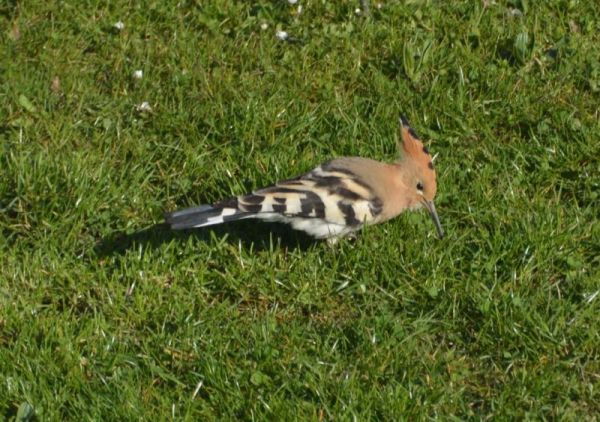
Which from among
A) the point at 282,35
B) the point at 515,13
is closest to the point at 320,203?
the point at 282,35

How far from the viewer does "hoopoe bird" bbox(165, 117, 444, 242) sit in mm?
4898

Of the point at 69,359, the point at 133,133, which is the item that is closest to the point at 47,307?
the point at 69,359

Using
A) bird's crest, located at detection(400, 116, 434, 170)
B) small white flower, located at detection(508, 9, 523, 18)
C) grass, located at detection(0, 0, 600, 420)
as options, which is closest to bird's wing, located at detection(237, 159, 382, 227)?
grass, located at detection(0, 0, 600, 420)

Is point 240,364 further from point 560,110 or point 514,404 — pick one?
point 560,110

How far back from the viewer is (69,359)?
14.6 feet

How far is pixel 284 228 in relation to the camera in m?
5.23

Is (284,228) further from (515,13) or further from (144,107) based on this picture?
(515,13)

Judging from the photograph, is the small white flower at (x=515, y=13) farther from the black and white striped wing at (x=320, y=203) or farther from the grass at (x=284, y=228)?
the black and white striped wing at (x=320, y=203)

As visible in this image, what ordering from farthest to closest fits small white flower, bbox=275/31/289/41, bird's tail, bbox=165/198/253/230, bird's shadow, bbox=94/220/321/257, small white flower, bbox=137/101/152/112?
small white flower, bbox=275/31/289/41 < small white flower, bbox=137/101/152/112 < bird's shadow, bbox=94/220/321/257 < bird's tail, bbox=165/198/253/230

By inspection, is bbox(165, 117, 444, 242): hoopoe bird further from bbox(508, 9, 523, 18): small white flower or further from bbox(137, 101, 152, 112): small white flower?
bbox(508, 9, 523, 18): small white flower

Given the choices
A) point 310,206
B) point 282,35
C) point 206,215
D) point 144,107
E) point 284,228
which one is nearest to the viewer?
point 206,215

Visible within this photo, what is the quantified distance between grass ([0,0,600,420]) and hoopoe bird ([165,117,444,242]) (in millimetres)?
109

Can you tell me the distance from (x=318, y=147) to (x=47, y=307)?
1.49m

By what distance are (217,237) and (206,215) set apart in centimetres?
29
